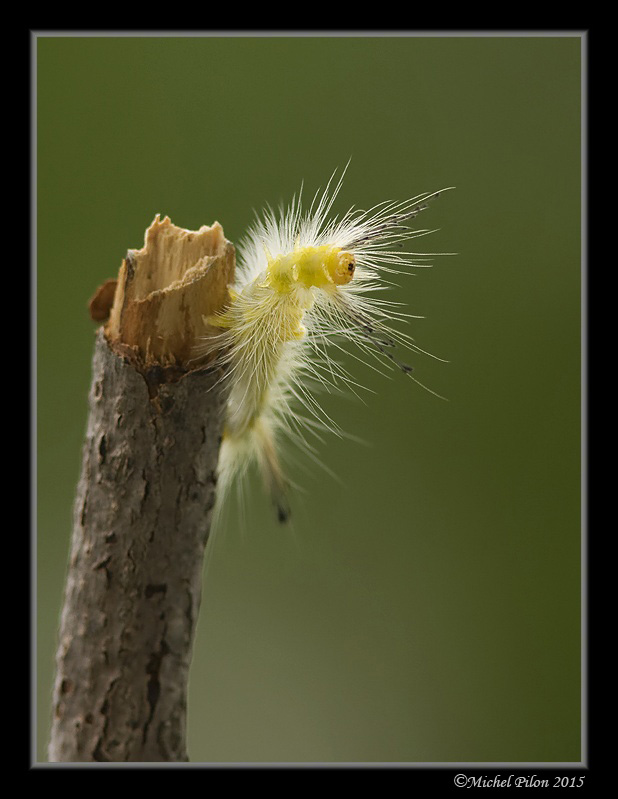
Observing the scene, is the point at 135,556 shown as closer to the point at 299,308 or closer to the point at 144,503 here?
the point at 144,503

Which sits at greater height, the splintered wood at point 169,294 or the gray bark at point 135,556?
the splintered wood at point 169,294

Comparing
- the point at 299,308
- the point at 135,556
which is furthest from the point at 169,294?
the point at 135,556

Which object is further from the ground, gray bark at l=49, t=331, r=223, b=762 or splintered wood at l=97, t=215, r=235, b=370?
splintered wood at l=97, t=215, r=235, b=370

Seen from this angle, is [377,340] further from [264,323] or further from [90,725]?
[90,725]

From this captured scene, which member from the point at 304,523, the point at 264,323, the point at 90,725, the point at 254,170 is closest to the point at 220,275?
the point at 264,323
